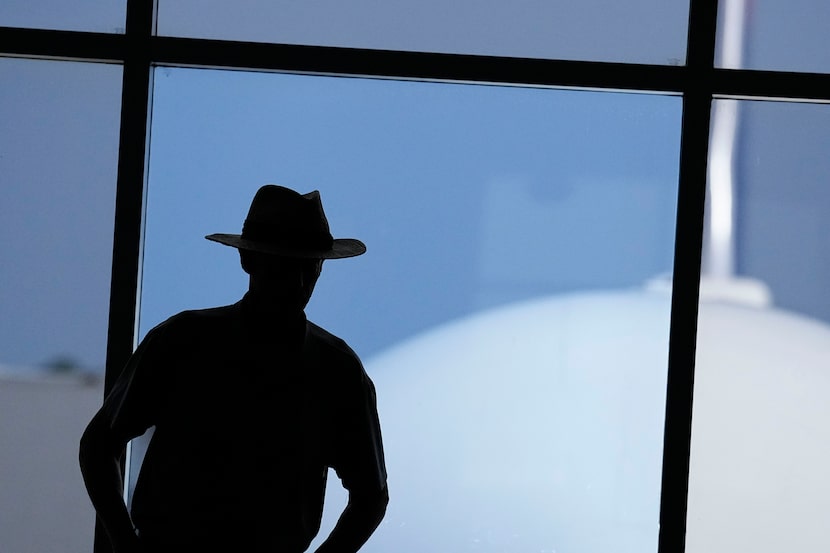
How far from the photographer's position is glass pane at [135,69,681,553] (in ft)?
7.52

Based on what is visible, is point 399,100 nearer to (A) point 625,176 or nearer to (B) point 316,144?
(B) point 316,144

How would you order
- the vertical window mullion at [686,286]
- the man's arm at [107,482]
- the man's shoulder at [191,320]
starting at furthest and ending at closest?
the vertical window mullion at [686,286], the man's shoulder at [191,320], the man's arm at [107,482]

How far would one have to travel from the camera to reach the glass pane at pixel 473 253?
2291mm

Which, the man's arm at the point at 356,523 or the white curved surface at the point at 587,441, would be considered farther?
the white curved surface at the point at 587,441

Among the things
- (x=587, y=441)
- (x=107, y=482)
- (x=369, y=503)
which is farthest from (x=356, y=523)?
(x=587, y=441)

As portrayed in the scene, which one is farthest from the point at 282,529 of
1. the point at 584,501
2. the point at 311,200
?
the point at 584,501

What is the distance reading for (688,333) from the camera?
2.28 m

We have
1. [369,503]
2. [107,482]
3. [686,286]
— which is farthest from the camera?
[686,286]

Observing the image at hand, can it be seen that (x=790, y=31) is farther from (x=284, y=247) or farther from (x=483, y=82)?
(x=284, y=247)

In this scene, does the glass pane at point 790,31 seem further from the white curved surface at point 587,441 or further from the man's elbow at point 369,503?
the man's elbow at point 369,503

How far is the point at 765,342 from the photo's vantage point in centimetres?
230

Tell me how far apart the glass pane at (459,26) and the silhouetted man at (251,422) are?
39.0 inches

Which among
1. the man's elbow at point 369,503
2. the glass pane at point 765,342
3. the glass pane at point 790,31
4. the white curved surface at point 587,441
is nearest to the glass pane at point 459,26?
the glass pane at point 790,31

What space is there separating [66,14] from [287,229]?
1288 millimetres
